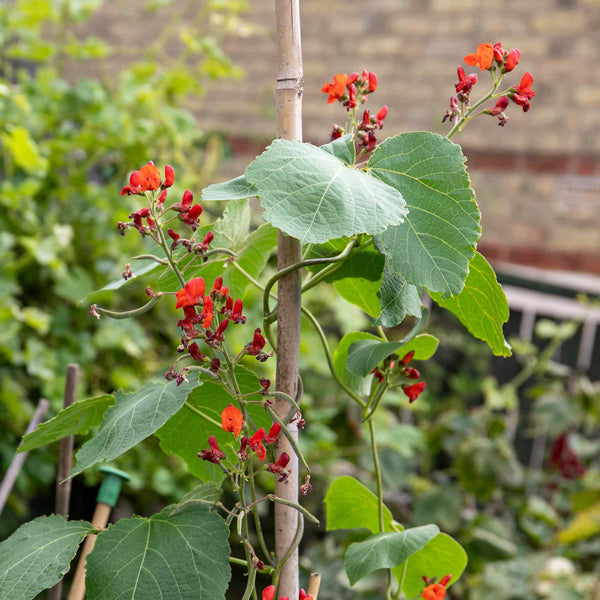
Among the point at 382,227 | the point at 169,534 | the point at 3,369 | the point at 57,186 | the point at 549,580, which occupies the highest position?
the point at 382,227

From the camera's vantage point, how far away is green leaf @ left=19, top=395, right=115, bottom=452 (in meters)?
0.59

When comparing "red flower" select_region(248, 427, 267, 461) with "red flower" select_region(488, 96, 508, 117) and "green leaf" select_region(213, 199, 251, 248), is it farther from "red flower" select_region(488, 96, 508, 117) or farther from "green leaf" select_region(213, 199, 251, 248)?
"red flower" select_region(488, 96, 508, 117)

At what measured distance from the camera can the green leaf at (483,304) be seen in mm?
596

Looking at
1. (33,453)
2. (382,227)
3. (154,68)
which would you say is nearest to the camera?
(382,227)

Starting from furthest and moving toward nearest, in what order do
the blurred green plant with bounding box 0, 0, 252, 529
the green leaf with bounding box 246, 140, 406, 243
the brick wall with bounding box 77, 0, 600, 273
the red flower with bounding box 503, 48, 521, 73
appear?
the brick wall with bounding box 77, 0, 600, 273 < the blurred green plant with bounding box 0, 0, 252, 529 < the red flower with bounding box 503, 48, 521, 73 < the green leaf with bounding box 246, 140, 406, 243

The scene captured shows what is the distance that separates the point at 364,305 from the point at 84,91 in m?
1.67

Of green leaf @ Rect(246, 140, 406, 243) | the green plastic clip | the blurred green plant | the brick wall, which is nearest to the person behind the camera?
green leaf @ Rect(246, 140, 406, 243)

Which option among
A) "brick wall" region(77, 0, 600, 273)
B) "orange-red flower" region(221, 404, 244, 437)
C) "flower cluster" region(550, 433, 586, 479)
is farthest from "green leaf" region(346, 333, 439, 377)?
"brick wall" region(77, 0, 600, 273)

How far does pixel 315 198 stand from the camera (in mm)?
479

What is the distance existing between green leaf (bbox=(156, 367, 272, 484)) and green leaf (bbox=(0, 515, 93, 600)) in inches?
4.3

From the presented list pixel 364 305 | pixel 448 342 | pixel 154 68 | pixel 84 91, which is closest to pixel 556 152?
pixel 448 342

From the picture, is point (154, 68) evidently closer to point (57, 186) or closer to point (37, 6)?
point (37, 6)

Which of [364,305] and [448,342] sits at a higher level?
[364,305]

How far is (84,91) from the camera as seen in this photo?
209 centimetres
